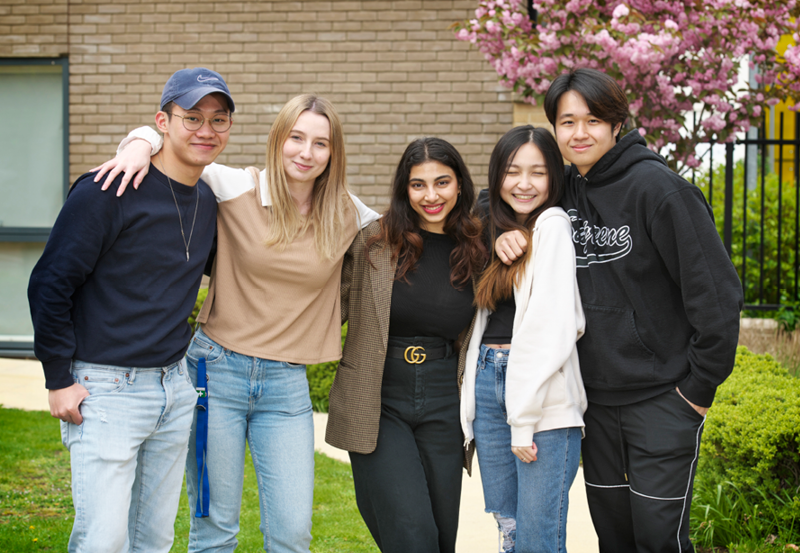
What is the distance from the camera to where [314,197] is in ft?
9.87

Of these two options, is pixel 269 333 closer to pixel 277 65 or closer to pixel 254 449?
pixel 254 449

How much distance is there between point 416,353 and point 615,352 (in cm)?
79

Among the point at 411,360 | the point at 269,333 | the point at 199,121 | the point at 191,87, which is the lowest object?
the point at 411,360

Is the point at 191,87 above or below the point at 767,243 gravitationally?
above

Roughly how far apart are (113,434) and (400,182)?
153 cm

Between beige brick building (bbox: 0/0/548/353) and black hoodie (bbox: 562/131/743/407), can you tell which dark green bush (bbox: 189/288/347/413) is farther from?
black hoodie (bbox: 562/131/743/407)

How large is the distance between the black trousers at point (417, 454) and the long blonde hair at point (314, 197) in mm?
550

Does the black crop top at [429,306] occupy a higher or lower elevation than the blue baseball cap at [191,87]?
lower

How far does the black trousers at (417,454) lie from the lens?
2740 mm

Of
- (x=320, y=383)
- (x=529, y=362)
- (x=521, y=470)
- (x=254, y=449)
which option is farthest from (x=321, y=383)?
(x=529, y=362)

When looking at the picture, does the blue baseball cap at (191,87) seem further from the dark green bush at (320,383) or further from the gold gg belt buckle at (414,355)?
the dark green bush at (320,383)

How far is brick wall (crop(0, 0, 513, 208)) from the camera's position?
7.64 meters

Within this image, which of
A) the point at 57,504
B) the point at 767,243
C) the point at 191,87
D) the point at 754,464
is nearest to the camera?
the point at 191,87

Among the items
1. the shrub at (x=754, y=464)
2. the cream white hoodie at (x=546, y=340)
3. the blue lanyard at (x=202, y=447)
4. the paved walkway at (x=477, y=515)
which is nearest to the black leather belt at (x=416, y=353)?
the cream white hoodie at (x=546, y=340)
